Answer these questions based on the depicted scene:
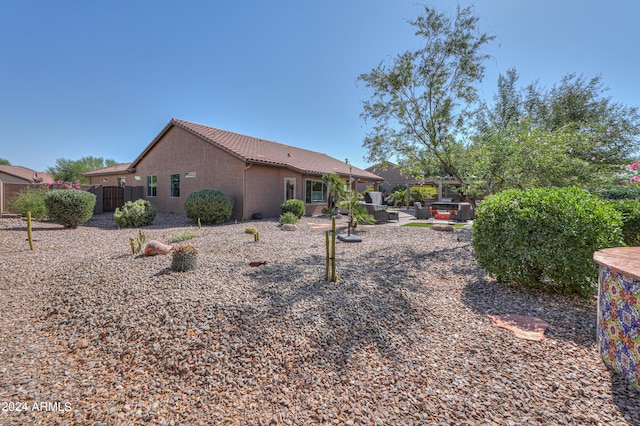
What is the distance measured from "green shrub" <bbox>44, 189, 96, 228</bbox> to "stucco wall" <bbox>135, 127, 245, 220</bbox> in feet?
16.6

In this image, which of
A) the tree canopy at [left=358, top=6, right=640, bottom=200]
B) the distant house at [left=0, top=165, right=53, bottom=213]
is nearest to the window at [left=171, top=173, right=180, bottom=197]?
the distant house at [left=0, top=165, right=53, bottom=213]

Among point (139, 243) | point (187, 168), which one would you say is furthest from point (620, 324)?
point (187, 168)

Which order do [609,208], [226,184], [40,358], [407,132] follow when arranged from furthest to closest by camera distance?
[226,184] → [407,132] → [609,208] → [40,358]

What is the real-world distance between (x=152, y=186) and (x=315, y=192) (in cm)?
1007

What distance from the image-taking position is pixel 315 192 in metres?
16.2

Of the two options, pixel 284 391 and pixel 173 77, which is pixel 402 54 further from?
pixel 173 77

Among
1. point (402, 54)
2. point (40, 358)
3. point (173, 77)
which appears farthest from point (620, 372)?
point (173, 77)

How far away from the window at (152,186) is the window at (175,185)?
1710mm

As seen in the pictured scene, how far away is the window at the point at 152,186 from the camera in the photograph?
53.7 feet

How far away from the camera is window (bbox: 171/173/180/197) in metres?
15.2

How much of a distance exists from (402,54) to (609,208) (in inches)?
211

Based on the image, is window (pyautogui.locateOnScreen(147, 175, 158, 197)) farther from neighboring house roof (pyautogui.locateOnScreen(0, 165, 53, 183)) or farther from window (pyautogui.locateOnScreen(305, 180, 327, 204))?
neighboring house roof (pyautogui.locateOnScreen(0, 165, 53, 183))

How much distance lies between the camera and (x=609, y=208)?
3.92 meters

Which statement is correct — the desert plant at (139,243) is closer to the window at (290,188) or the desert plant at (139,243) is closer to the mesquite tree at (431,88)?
the mesquite tree at (431,88)
